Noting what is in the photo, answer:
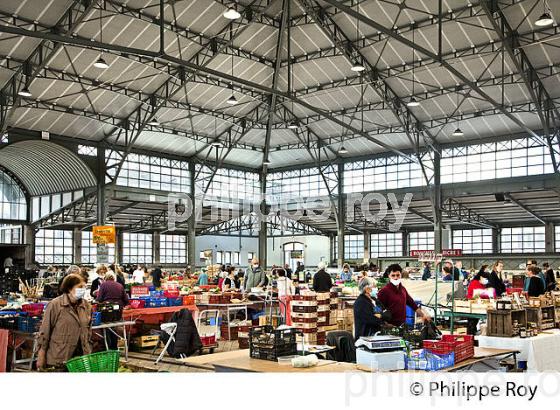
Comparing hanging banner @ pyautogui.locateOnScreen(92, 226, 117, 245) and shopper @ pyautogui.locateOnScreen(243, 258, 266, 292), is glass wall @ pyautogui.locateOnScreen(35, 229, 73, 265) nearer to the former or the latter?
hanging banner @ pyautogui.locateOnScreen(92, 226, 117, 245)

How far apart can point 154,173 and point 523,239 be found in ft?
Result: 60.1

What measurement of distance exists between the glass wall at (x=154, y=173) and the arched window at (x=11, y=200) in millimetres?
5343

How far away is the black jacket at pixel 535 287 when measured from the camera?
386 inches

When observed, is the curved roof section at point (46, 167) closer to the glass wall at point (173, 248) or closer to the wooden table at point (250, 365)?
the glass wall at point (173, 248)

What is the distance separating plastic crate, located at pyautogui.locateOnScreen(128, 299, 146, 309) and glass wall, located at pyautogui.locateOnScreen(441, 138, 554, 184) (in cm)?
1848

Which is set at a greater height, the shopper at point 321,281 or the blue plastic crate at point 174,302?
the shopper at point 321,281

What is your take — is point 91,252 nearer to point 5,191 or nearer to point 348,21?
point 5,191

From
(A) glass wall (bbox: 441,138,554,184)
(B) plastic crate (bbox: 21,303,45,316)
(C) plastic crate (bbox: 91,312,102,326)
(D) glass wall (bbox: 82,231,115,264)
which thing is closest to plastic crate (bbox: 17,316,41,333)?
(B) plastic crate (bbox: 21,303,45,316)

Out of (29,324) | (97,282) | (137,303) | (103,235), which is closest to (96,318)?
(29,324)

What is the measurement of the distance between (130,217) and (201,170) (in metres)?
4.34

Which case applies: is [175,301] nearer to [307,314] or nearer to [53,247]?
[307,314]

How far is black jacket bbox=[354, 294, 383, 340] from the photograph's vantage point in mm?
6547

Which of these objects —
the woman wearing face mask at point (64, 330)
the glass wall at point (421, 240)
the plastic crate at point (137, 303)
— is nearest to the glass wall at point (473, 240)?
the glass wall at point (421, 240)
